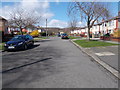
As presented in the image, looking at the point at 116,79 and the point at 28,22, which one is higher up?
the point at 28,22

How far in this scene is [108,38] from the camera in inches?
842

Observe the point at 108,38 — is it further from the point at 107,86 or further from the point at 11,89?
the point at 11,89

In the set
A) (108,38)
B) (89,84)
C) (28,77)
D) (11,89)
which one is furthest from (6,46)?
(108,38)

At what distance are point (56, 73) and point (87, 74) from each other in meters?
1.24

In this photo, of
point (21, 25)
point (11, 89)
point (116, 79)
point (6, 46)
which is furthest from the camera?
point (21, 25)

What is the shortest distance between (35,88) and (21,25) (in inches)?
937

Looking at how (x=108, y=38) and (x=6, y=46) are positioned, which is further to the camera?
(x=108, y=38)

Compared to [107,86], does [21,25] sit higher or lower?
higher

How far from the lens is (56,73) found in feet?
15.9

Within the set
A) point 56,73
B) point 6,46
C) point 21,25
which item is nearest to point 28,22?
point 21,25

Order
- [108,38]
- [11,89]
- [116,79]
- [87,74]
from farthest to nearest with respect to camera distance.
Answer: [108,38] < [87,74] < [116,79] < [11,89]

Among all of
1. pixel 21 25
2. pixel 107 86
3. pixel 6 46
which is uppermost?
pixel 21 25

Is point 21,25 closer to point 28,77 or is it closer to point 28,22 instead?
point 28,22

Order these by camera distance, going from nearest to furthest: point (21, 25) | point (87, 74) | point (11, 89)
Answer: point (11, 89) < point (87, 74) < point (21, 25)
